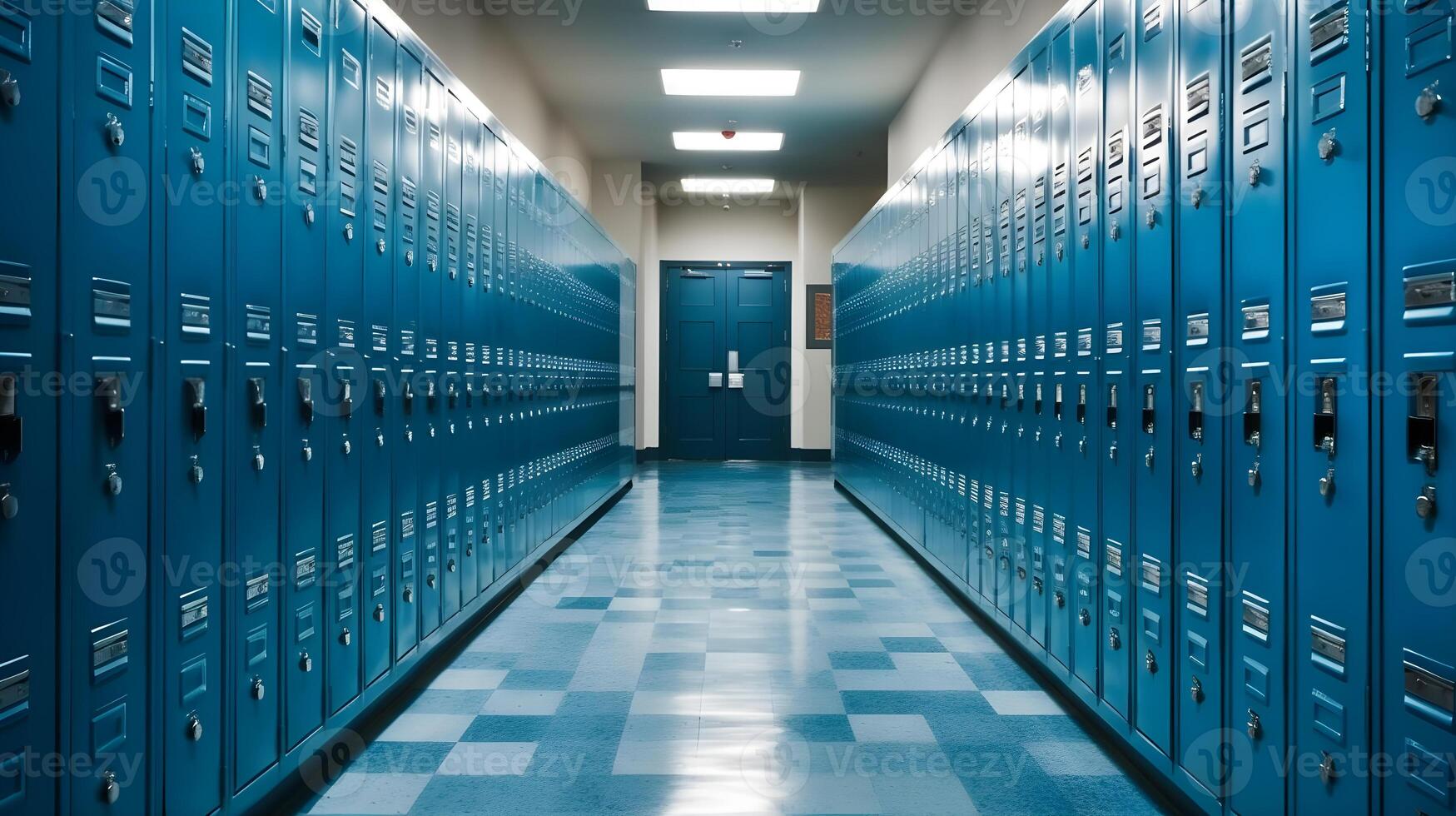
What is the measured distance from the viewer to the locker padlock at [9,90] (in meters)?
1.37

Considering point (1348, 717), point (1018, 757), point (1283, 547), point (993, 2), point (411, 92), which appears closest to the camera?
point (1348, 717)

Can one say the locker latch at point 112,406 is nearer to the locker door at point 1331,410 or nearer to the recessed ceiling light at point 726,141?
the locker door at point 1331,410

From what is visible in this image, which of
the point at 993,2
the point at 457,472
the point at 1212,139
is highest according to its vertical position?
the point at 993,2

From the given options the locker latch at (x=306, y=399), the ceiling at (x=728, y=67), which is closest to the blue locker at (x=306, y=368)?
the locker latch at (x=306, y=399)

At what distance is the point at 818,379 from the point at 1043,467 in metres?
9.35

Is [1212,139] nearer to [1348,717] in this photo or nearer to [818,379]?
[1348,717]

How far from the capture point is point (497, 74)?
6.80 meters

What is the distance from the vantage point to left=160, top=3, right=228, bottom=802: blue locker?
5.85 feet

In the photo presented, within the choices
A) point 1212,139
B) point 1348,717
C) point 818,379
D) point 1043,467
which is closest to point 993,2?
point 1043,467

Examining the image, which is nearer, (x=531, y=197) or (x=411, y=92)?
(x=411, y=92)

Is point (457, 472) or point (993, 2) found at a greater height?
point (993, 2)

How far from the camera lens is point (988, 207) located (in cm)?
405

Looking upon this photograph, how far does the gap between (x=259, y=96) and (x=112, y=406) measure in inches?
32.8

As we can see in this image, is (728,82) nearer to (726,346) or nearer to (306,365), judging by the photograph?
(726,346)
